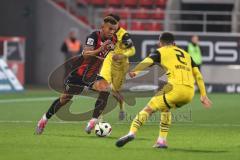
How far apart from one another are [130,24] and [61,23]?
3286mm

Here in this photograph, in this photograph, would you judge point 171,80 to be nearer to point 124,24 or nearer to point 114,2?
point 124,24

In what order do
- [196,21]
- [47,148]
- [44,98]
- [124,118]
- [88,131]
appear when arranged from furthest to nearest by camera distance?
1. [196,21]
2. [44,98]
3. [124,118]
4. [88,131]
5. [47,148]

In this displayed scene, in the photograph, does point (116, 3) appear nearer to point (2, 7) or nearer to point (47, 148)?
point (2, 7)

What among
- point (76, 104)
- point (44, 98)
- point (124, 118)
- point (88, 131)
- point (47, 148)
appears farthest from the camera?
point (44, 98)

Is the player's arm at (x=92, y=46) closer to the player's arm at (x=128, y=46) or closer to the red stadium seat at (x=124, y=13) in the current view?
the player's arm at (x=128, y=46)

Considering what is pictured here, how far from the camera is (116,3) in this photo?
32469mm

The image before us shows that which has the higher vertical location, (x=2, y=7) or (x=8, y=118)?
(x=2, y=7)

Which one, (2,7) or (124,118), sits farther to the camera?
(2,7)

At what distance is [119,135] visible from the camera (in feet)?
→ 44.9

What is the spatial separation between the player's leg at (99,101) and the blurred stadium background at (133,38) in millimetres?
290

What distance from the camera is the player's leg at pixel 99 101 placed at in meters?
13.6

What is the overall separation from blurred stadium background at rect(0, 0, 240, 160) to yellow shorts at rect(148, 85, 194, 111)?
7.15ft

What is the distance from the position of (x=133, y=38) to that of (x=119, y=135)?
1486 centimetres

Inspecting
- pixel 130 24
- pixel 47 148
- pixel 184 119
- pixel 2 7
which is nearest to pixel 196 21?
pixel 130 24
